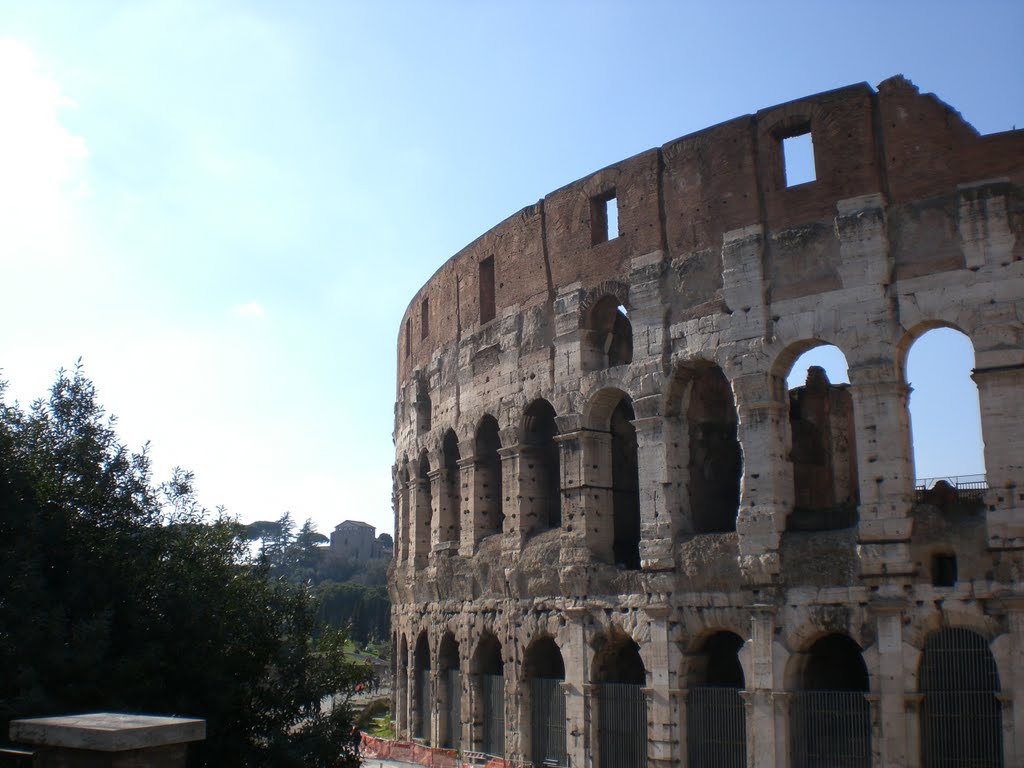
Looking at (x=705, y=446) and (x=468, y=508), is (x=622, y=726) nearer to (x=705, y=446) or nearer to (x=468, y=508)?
(x=705, y=446)

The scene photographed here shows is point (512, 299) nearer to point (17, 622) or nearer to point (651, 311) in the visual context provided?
point (651, 311)

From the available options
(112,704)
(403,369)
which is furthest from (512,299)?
(112,704)

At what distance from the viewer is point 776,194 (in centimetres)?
1408

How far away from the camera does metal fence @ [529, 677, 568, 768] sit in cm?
1606

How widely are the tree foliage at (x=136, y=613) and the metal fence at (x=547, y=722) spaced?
5523 mm

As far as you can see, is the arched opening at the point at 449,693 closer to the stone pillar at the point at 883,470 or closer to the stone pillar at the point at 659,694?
the stone pillar at the point at 659,694

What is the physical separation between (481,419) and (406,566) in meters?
5.12

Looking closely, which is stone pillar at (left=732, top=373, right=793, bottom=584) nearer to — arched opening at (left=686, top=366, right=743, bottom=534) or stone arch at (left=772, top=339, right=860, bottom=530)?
arched opening at (left=686, top=366, right=743, bottom=534)

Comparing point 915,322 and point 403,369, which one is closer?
point 915,322

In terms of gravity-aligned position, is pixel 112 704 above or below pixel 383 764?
above

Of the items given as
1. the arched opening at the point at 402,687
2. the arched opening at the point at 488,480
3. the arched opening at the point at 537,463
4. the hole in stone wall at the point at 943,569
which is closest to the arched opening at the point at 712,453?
the arched opening at the point at 537,463

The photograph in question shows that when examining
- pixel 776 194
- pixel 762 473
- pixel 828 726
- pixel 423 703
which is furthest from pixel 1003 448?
pixel 423 703

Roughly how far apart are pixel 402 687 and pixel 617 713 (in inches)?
337

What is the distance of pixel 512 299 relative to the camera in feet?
59.6
